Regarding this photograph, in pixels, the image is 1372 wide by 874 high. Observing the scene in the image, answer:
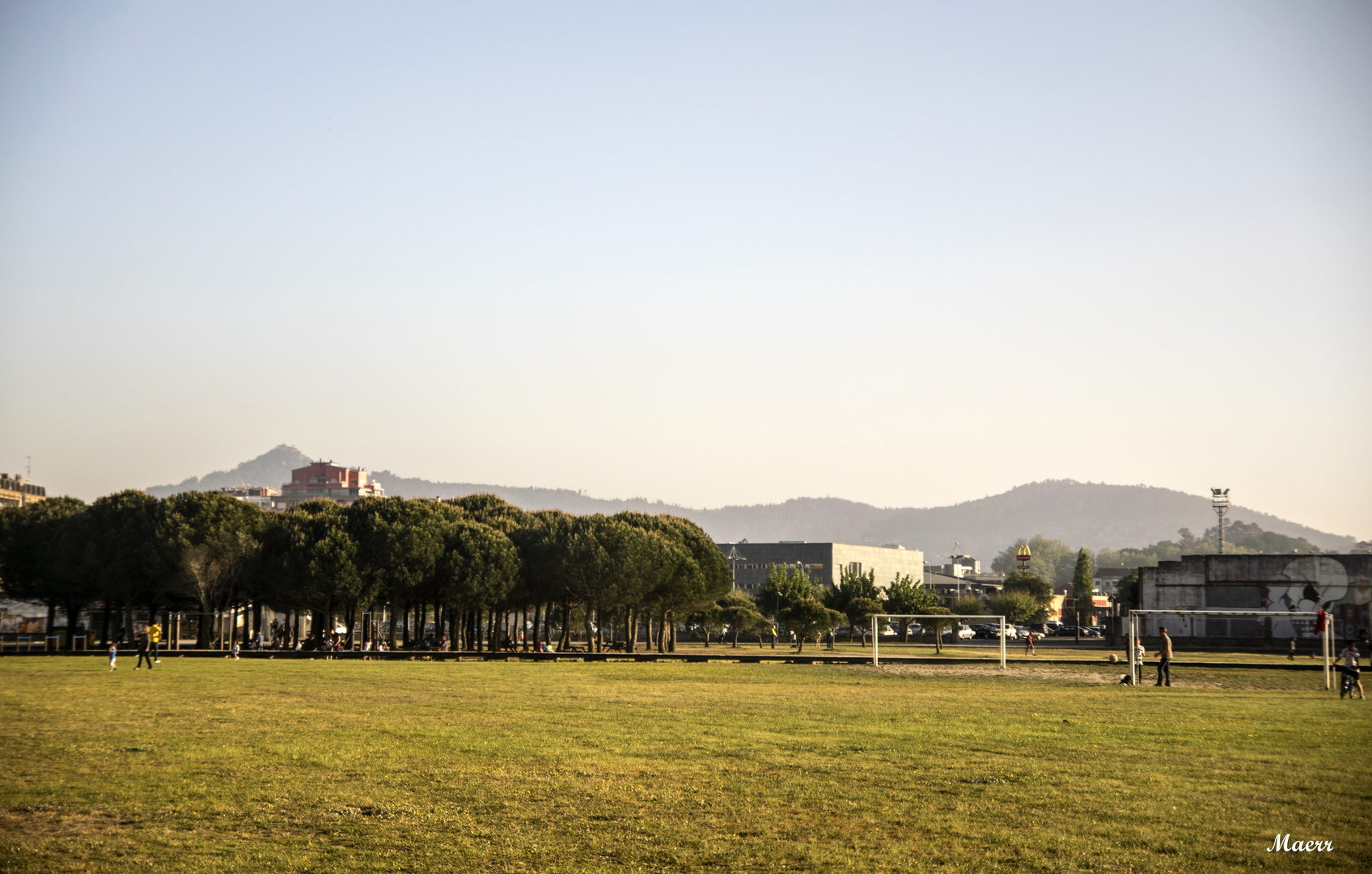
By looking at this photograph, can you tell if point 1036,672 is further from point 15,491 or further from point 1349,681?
point 15,491

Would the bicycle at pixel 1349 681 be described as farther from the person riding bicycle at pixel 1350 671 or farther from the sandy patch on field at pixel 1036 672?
the sandy patch on field at pixel 1036 672

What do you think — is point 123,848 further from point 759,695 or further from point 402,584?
point 402,584

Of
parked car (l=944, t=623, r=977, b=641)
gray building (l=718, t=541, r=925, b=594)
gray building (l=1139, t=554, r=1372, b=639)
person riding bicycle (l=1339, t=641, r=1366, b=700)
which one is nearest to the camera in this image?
person riding bicycle (l=1339, t=641, r=1366, b=700)

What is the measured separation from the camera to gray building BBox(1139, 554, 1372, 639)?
3378 inches

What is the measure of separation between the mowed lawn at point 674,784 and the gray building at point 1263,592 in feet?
201

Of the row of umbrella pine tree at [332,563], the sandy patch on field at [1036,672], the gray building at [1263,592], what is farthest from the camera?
the gray building at [1263,592]

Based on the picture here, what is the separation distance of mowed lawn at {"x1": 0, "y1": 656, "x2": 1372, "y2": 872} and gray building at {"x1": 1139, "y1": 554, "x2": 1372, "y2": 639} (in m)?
61.2

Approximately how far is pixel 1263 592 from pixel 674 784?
88789 mm

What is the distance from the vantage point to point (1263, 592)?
90.3m

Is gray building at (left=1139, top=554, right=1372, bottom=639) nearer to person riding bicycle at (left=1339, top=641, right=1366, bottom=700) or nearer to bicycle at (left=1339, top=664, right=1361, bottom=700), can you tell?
bicycle at (left=1339, top=664, right=1361, bottom=700)

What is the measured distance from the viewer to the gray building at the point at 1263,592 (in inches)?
3378

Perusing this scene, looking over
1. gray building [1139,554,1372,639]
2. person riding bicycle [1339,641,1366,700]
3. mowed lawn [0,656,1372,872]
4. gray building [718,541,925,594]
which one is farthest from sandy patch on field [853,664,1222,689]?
gray building [718,541,925,594]

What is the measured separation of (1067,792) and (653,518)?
76.4 m

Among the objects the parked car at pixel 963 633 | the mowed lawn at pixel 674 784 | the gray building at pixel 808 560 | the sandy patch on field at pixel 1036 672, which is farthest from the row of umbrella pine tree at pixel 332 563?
the gray building at pixel 808 560
